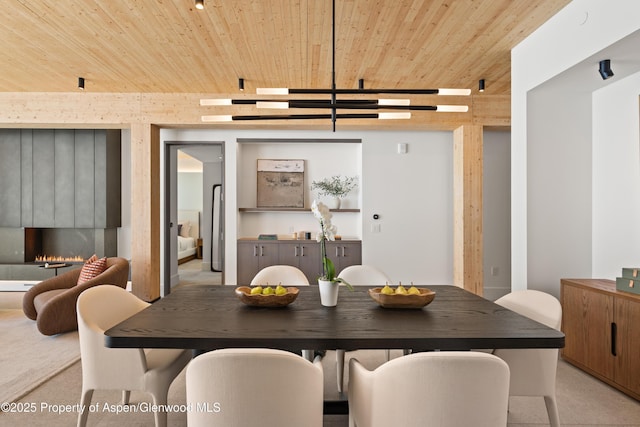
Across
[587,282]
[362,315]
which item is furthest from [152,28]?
[587,282]

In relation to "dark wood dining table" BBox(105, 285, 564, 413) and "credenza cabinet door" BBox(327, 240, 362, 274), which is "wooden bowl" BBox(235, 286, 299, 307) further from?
"credenza cabinet door" BBox(327, 240, 362, 274)

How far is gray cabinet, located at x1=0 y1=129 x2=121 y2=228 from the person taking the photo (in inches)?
239

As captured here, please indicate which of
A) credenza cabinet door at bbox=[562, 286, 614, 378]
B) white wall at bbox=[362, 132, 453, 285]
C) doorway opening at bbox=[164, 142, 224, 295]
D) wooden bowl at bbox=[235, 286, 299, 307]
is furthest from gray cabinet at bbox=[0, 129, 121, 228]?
credenza cabinet door at bbox=[562, 286, 614, 378]

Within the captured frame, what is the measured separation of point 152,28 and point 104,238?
416cm

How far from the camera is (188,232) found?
10.8 metres

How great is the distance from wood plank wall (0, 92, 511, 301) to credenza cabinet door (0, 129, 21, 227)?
4.13 feet

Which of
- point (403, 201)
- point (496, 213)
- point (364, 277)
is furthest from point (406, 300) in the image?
point (496, 213)

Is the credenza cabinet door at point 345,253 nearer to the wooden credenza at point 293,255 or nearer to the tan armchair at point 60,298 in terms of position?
the wooden credenza at point 293,255

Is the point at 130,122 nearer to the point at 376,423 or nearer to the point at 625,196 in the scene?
the point at 376,423

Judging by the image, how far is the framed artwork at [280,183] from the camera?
5664mm

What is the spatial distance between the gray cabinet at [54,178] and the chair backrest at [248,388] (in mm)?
5622

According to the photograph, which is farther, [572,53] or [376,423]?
[572,53]

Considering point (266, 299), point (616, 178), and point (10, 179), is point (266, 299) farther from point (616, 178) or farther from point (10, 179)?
point (10, 179)

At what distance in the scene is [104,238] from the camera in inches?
249
